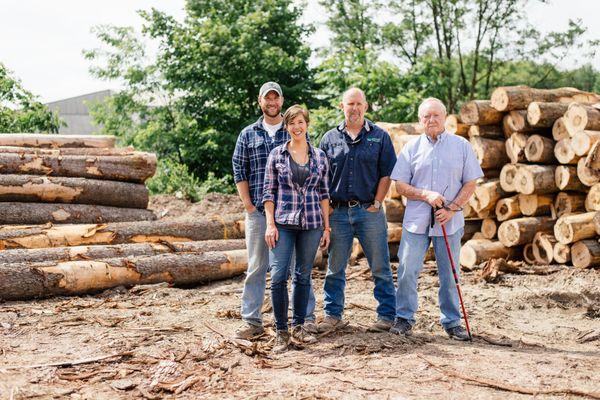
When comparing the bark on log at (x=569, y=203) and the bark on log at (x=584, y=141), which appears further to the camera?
the bark on log at (x=569, y=203)

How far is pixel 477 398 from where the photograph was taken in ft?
13.6

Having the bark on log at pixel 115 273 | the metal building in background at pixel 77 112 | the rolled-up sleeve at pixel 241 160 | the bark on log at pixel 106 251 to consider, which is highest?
the metal building in background at pixel 77 112

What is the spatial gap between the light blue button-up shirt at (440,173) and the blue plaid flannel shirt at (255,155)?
1112 mm

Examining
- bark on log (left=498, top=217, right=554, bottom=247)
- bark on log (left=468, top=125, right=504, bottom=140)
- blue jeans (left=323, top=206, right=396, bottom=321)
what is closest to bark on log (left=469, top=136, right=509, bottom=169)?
bark on log (left=468, top=125, right=504, bottom=140)

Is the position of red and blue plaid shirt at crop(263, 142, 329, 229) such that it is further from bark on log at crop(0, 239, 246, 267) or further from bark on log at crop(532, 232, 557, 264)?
bark on log at crop(532, 232, 557, 264)

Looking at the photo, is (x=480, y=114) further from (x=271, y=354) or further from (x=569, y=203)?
(x=271, y=354)

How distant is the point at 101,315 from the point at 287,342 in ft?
7.79

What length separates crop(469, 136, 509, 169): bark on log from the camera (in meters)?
9.42

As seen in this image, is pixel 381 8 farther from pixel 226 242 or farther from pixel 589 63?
pixel 226 242

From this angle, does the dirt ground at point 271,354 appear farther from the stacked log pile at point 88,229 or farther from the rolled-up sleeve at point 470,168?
the rolled-up sleeve at point 470,168

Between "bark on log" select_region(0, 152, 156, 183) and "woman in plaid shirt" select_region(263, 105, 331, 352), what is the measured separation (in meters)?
6.38

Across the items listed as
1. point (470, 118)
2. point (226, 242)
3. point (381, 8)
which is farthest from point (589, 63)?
point (226, 242)

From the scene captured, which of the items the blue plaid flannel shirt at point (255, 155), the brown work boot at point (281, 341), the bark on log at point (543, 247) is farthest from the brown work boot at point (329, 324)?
the bark on log at point (543, 247)

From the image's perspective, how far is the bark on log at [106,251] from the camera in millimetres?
7828
